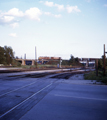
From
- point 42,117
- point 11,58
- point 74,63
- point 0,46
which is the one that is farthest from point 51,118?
point 74,63

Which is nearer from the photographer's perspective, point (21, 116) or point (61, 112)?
point (21, 116)

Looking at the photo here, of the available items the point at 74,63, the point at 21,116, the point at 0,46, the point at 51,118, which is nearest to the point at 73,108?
the point at 51,118

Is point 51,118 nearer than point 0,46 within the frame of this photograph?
Yes

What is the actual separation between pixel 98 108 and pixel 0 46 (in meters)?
55.7

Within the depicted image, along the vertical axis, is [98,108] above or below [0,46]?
below

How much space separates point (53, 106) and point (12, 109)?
1927 millimetres

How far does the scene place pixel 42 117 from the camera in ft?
20.5

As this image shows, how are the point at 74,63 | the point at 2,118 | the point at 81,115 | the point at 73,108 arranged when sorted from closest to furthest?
the point at 2,118 < the point at 81,115 < the point at 73,108 < the point at 74,63

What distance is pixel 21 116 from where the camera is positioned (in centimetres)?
631

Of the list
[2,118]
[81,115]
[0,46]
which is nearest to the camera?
[2,118]

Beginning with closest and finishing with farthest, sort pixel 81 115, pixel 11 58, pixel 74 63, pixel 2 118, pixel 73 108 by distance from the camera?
pixel 2 118
pixel 81 115
pixel 73 108
pixel 11 58
pixel 74 63

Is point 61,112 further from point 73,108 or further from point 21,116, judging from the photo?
point 21,116

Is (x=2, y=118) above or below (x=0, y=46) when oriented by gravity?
below

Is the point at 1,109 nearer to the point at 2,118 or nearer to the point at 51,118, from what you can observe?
the point at 2,118
